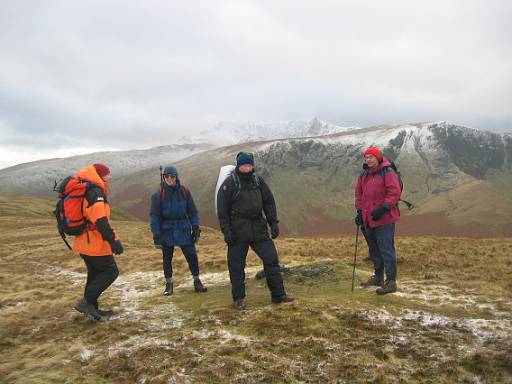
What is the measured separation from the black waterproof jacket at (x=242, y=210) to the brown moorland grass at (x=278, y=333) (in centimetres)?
177

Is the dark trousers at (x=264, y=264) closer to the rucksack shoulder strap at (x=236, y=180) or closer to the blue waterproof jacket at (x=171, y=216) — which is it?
A: the rucksack shoulder strap at (x=236, y=180)

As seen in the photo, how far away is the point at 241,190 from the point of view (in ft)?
31.9

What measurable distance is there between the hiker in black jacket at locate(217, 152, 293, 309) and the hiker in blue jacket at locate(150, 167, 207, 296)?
6.86 ft

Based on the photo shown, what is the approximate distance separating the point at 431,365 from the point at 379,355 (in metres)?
0.81

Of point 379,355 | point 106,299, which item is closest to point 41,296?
point 106,299

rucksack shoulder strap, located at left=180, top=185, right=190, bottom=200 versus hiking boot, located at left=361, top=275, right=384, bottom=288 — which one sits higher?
rucksack shoulder strap, located at left=180, top=185, right=190, bottom=200

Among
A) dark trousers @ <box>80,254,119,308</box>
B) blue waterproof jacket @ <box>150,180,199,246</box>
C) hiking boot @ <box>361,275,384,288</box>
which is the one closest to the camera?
dark trousers @ <box>80,254,119,308</box>

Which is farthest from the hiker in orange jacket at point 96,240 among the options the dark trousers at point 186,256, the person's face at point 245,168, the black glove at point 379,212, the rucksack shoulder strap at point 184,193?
the black glove at point 379,212

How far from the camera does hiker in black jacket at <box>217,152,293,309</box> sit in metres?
9.67

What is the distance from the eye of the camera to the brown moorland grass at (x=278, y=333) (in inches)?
253

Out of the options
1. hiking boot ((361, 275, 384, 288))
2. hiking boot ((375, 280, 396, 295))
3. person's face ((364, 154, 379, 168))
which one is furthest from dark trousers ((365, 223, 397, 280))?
person's face ((364, 154, 379, 168))

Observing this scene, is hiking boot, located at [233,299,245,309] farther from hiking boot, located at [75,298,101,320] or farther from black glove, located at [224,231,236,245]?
hiking boot, located at [75,298,101,320]

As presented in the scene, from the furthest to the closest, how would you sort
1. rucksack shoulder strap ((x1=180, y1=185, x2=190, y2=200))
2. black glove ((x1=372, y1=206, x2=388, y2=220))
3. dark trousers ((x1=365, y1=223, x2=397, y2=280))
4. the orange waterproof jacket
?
rucksack shoulder strap ((x1=180, y1=185, x2=190, y2=200)), dark trousers ((x1=365, y1=223, x2=397, y2=280)), black glove ((x1=372, y1=206, x2=388, y2=220)), the orange waterproof jacket

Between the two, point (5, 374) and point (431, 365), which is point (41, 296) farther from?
point (431, 365)
